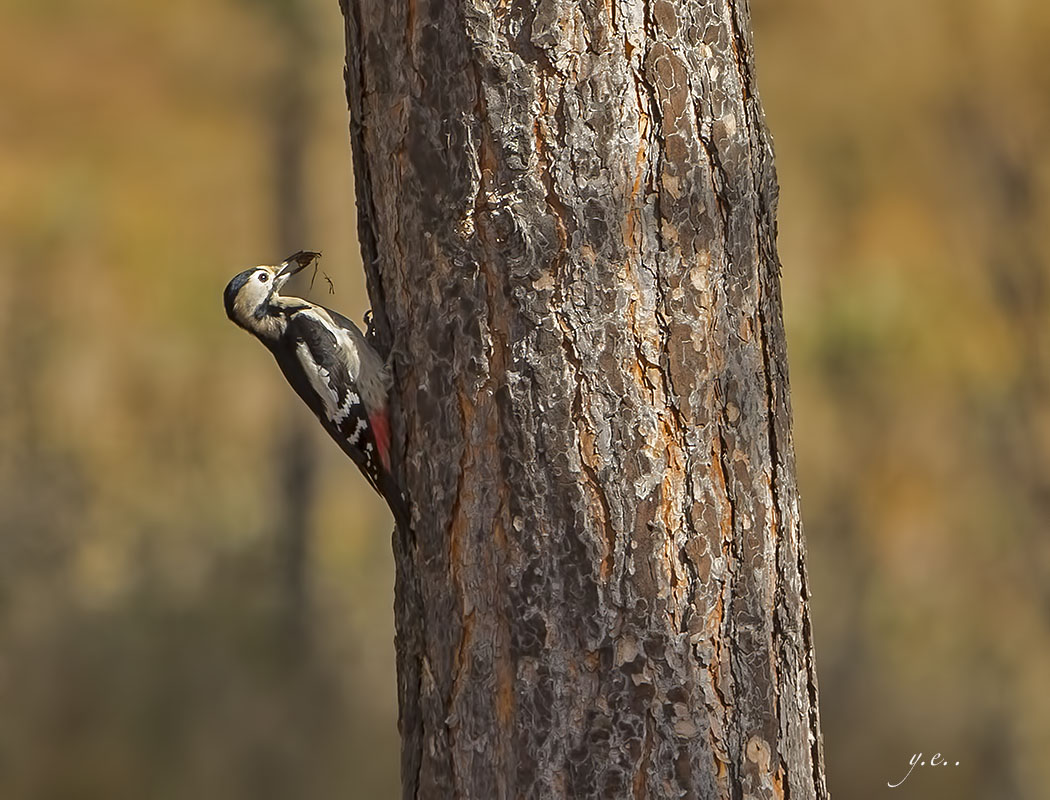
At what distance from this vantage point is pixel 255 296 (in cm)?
328

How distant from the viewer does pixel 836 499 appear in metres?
7.02

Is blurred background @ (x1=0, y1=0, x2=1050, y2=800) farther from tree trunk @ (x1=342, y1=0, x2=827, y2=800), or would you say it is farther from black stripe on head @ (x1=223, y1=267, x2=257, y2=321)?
tree trunk @ (x1=342, y1=0, x2=827, y2=800)

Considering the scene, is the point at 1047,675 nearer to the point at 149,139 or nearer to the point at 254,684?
the point at 254,684

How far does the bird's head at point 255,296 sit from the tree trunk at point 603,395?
60.4 inches

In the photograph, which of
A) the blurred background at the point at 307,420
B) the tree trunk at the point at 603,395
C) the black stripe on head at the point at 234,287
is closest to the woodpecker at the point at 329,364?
the black stripe on head at the point at 234,287

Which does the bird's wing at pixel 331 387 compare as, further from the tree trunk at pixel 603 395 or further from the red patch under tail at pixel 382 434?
the tree trunk at pixel 603 395

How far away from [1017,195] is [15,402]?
587 centimetres

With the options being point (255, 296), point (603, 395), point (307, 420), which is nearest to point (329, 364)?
point (255, 296)

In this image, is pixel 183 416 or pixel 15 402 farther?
pixel 183 416

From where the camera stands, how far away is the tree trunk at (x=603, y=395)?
1.74m

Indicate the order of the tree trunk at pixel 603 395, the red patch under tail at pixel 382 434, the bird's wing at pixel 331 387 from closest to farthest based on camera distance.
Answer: the tree trunk at pixel 603 395 < the red patch under tail at pixel 382 434 < the bird's wing at pixel 331 387

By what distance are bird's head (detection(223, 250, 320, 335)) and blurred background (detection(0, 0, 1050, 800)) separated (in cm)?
340

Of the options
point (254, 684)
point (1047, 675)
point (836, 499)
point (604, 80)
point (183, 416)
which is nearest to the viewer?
point (604, 80)

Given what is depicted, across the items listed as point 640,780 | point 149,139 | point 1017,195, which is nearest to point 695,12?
point 640,780
